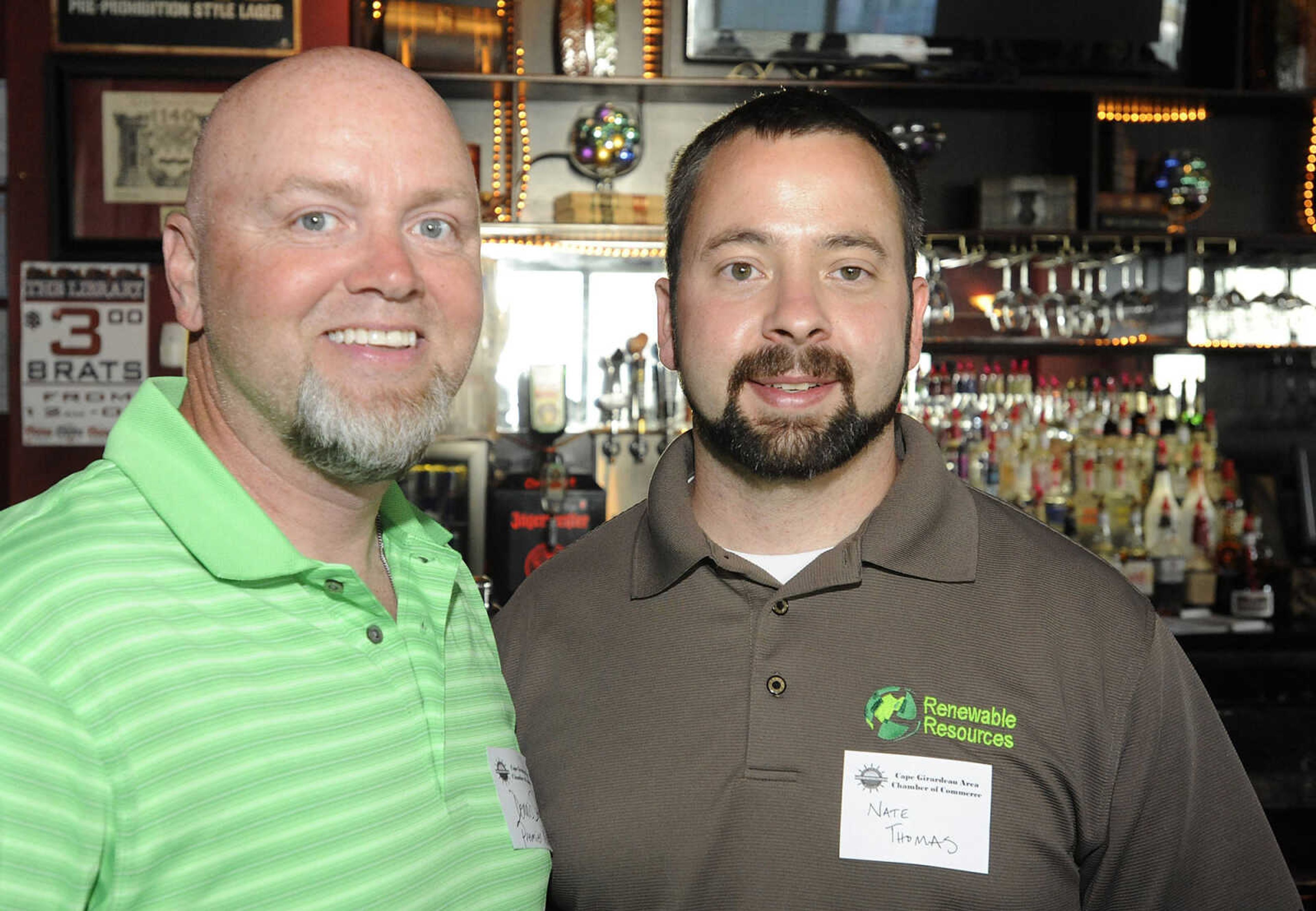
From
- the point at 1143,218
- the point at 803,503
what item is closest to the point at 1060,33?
the point at 1143,218

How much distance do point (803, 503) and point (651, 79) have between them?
2685 mm

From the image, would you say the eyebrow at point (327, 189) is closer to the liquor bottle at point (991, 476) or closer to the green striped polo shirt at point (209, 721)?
the green striped polo shirt at point (209, 721)

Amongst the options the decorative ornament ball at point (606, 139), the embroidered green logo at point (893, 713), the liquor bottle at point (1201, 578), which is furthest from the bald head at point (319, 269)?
the liquor bottle at point (1201, 578)

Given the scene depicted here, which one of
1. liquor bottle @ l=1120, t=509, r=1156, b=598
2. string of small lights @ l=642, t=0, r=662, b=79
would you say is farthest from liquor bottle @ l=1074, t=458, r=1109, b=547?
string of small lights @ l=642, t=0, r=662, b=79

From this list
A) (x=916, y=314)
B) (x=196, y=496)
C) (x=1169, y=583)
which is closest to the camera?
(x=196, y=496)

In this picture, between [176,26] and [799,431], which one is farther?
[176,26]

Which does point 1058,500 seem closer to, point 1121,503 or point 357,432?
point 1121,503

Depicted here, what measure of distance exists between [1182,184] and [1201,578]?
131cm

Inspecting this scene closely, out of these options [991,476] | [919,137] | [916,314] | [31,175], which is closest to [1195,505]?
[991,476]

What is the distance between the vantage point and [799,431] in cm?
144

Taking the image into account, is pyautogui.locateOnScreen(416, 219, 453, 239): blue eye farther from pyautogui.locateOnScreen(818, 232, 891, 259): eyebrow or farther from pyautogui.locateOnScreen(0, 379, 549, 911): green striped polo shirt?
pyautogui.locateOnScreen(818, 232, 891, 259): eyebrow

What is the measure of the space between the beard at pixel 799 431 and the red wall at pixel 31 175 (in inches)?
114

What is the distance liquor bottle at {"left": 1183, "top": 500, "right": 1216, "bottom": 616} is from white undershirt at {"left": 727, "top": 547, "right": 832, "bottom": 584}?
2756 millimetres

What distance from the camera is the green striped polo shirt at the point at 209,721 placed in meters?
0.91
